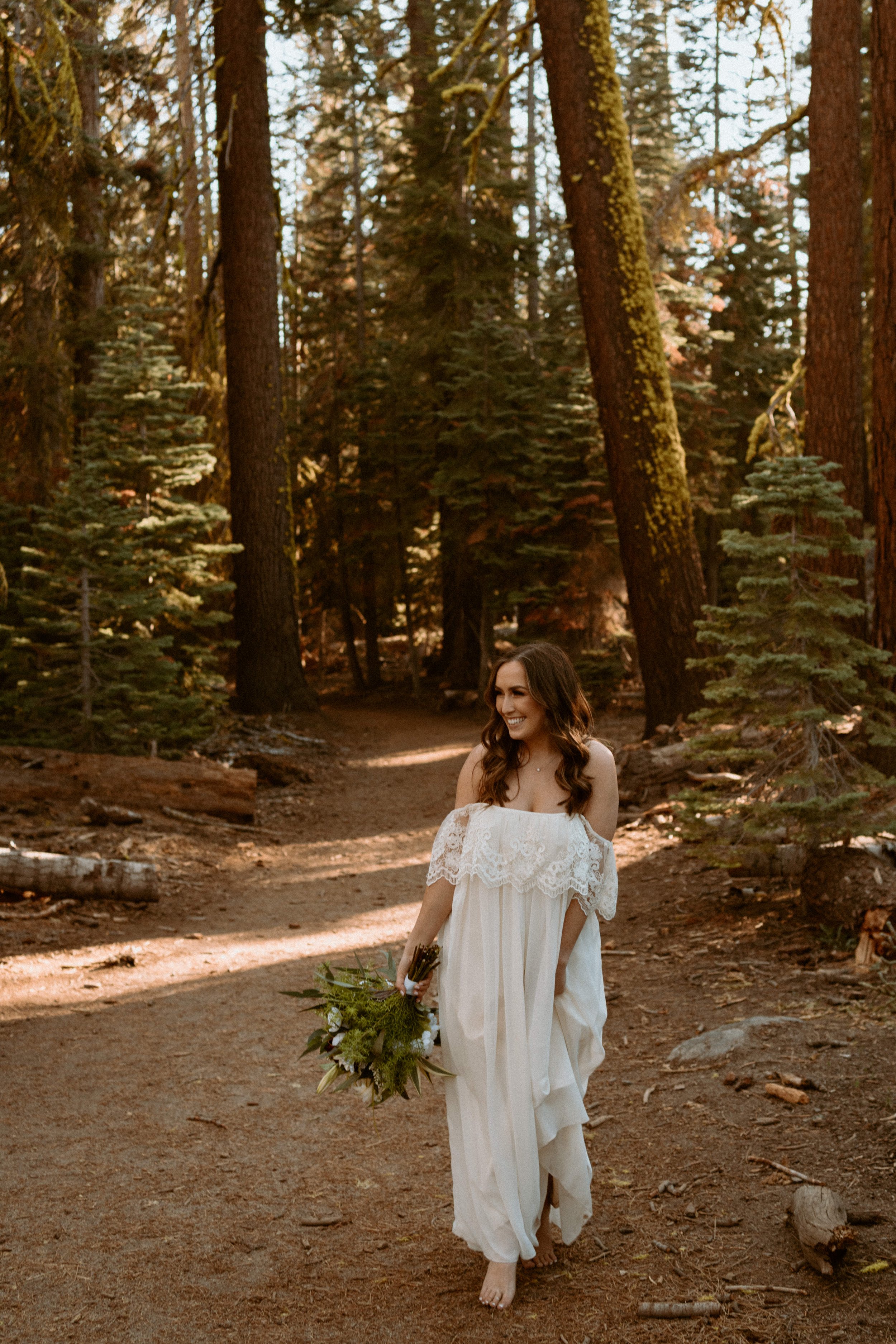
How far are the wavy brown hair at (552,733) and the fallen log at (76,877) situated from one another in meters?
5.39

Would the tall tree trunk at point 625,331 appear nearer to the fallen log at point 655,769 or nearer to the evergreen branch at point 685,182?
the fallen log at point 655,769

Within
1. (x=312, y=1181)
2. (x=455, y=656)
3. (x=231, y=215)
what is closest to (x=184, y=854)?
(x=312, y=1181)

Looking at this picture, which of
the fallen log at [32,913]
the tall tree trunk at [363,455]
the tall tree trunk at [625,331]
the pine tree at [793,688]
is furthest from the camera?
the tall tree trunk at [363,455]

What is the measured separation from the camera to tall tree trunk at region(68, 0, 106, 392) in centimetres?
1556

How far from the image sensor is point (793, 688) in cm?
657

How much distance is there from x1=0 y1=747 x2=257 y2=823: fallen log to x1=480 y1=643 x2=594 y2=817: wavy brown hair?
709cm

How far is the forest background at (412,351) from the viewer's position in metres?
10.5

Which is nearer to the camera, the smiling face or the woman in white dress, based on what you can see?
the woman in white dress

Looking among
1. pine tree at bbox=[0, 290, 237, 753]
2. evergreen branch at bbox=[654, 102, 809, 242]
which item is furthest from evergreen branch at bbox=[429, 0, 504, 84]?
pine tree at bbox=[0, 290, 237, 753]

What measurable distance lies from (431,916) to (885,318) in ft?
19.4

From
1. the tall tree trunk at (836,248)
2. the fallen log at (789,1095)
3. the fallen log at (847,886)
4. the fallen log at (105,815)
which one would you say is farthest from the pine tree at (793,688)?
the fallen log at (105,815)

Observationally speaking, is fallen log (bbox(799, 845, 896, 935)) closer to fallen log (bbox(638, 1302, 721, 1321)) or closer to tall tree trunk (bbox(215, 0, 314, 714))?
fallen log (bbox(638, 1302, 721, 1321))

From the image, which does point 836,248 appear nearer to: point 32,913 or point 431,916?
point 431,916

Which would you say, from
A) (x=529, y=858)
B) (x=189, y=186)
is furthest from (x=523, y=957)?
(x=189, y=186)
